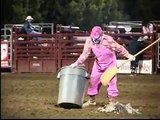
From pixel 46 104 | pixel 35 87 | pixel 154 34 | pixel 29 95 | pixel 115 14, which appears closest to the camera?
pixel 46 104

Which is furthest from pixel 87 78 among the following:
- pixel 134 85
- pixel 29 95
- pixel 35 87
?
pixel 134 85

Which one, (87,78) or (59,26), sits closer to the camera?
(87,78)

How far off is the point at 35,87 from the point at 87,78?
4140 mm

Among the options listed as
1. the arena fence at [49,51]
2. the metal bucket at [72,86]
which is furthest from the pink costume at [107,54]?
the arena fence at [49,51]

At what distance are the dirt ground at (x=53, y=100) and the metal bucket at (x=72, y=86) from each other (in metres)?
0.14

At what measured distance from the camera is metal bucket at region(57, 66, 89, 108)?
895 cm

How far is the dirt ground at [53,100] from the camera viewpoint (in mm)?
8438

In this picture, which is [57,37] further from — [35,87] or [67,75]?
[67,75]

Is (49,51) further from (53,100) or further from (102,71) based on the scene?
(102,71)

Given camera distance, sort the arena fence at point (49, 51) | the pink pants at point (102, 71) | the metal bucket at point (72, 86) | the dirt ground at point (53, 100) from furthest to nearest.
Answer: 1. the arena fence at point (49, 51)
2. the pink pants at point (102, 71)
3. the metal bucket at point (72, 86)
4. the dirt ground at point (53, 100)

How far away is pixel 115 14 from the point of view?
16828 millimetres

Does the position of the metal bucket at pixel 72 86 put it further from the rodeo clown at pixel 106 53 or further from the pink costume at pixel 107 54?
the pink costume at pixel 107 54

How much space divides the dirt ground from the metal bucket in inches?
5.5

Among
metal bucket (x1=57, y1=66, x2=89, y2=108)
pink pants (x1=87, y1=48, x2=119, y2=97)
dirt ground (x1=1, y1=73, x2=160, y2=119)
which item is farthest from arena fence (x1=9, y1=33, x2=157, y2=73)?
metal bucket (x1=57, y1=66, x2=89, y2=108)
